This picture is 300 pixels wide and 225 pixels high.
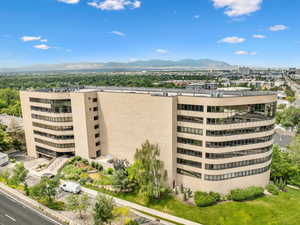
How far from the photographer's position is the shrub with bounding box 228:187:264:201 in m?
45.0

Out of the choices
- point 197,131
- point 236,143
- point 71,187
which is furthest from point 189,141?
point 71,187

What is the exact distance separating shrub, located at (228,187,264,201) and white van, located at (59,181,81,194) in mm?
35236

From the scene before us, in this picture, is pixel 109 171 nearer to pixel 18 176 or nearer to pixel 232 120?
pixel 18 176

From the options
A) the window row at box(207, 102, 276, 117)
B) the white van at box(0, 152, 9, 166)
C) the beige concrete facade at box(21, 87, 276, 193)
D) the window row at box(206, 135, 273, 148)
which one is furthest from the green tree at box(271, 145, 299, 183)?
the white van at box(0, 152, 9, 166)

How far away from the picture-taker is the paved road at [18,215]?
122 feet

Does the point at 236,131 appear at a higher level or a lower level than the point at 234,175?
higher

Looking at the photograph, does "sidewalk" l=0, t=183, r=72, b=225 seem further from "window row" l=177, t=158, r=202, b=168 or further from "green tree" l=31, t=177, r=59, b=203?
"window row" l=177, t=158, r=202, b=168

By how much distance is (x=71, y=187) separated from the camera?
160ft

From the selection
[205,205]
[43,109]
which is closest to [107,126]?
[43,109]

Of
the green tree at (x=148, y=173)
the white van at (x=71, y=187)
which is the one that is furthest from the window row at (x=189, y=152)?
the white van at (x=71, y=187)

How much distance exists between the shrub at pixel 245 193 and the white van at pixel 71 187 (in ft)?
116

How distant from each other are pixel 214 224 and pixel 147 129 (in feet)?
80.8

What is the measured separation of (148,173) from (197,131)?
14.6m

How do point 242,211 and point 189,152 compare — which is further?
point 189,152
